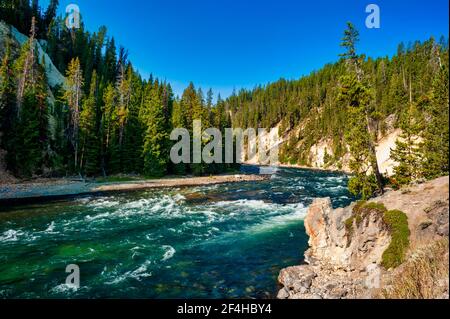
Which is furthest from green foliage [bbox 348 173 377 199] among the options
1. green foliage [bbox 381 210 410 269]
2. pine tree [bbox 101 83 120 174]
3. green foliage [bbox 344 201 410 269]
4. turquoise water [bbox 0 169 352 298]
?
pine tree [bbox 101 83 120 174]

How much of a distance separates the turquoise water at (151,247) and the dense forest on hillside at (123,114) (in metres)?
10.3

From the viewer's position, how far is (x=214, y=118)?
7319 cm

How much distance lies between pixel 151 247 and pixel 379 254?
45.9ft

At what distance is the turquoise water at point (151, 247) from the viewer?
1384 cm

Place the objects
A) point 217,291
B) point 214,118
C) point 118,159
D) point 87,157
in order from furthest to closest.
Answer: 1. point 214,118
2. point 118,159
3. point 87,157
4. point 217,291

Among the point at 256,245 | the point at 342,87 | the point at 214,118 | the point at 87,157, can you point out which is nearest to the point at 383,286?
the point at 256,245

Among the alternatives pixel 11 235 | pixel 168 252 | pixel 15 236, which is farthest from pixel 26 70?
pixel 168 252

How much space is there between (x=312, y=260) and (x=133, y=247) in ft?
38.8

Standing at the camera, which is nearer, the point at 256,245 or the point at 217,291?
the point at 217,291

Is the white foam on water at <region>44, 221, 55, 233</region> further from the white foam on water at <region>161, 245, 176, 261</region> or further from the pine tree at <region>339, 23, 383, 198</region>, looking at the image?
the pine tree at <region>339, 23, 383, 198</region>

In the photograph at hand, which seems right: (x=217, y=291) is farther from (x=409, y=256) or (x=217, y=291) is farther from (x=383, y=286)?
(x=409, y=256)

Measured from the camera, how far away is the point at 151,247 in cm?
1948

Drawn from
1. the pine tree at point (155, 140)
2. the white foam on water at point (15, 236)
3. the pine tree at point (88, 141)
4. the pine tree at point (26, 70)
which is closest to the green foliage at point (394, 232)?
the white foam on water at point (15, 236)

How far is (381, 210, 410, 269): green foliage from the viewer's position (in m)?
11.9
